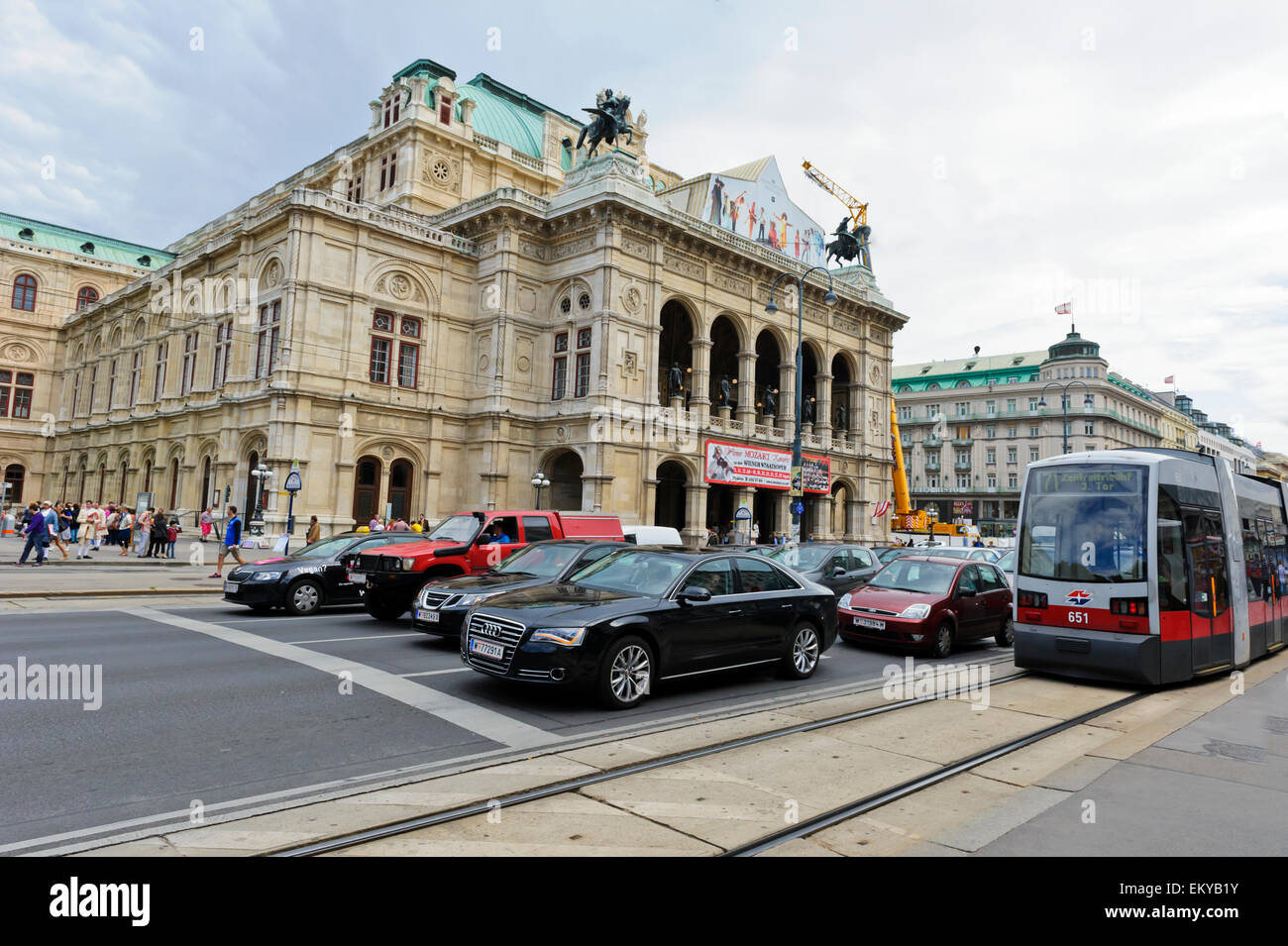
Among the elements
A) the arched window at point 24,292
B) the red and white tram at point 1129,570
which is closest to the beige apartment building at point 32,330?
the arched window at point 24,292

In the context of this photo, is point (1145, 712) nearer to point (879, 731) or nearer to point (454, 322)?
point (879, 731)

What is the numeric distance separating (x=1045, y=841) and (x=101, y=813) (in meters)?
5.62

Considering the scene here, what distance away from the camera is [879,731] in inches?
279

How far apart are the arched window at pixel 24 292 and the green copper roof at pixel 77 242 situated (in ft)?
9.31

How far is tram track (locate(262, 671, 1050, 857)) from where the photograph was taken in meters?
4.23

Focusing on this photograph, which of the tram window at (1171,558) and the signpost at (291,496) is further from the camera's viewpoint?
the signpost at (291,496)

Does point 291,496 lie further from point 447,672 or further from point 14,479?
point 14,479

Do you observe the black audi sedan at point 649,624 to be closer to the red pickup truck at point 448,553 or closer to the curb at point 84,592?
the red pickup truck at point 448,553

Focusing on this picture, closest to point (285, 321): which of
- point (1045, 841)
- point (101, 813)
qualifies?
point (101, 813)

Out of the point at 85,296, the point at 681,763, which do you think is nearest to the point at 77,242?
the point at 85,296

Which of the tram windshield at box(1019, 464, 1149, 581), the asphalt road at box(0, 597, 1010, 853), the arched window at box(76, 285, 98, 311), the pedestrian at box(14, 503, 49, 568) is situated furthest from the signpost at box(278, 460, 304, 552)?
the arched window at box(76, 285, 98, 311)

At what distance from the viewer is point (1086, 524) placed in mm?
10086

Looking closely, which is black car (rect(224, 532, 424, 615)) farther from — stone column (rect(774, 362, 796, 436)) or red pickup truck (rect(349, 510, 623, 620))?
stone column (rect(774, 362, 796, 436))

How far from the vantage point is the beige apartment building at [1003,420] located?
73625 mm
